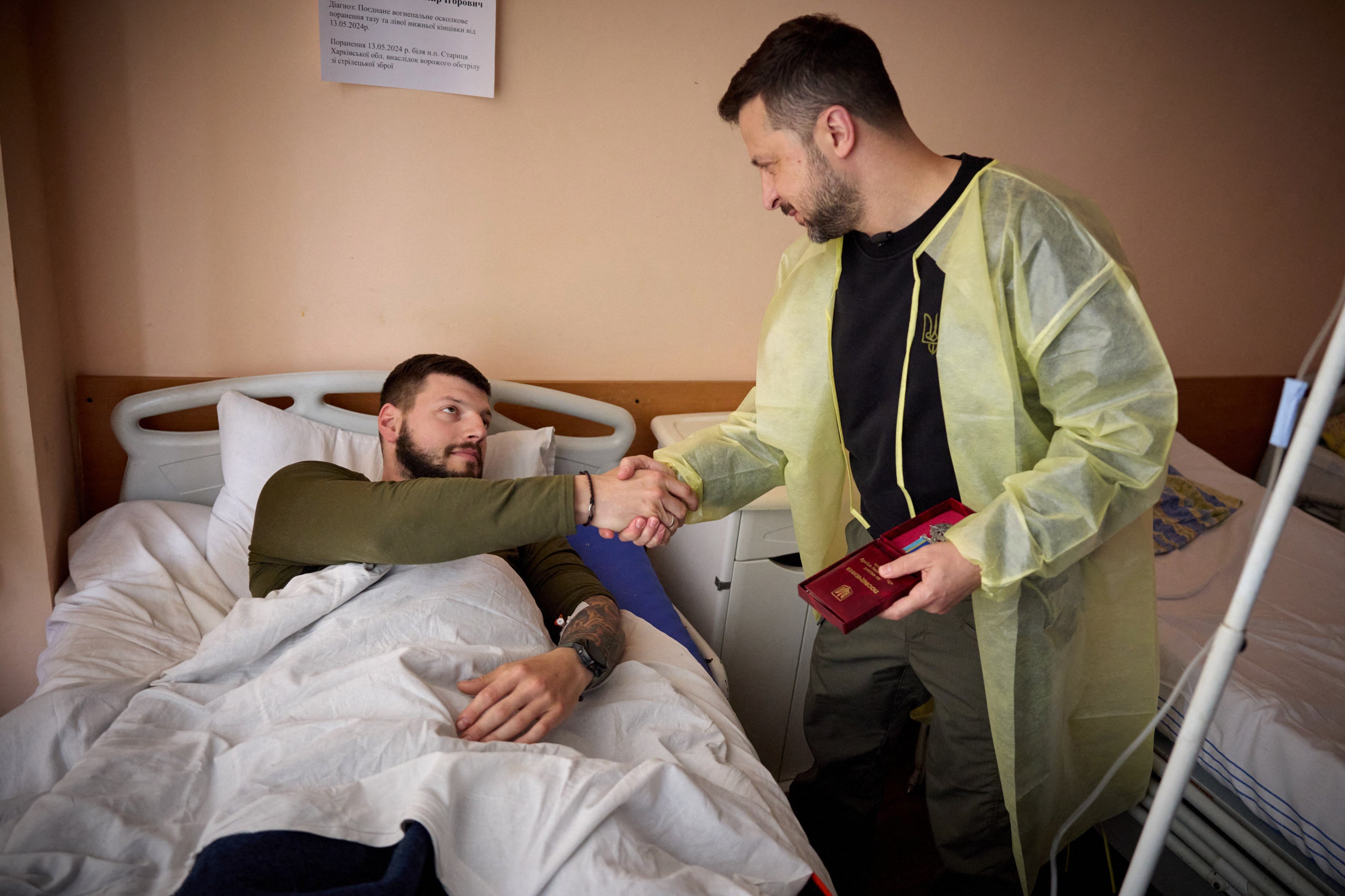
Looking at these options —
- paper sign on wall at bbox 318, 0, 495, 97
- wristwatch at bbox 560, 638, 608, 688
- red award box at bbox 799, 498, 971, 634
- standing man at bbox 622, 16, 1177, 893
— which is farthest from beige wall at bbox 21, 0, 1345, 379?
red award box at bbox 799, 498, 971, 634

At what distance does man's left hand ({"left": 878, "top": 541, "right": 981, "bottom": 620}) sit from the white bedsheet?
1.20ft

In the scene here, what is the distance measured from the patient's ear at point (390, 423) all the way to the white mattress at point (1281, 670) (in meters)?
1.58

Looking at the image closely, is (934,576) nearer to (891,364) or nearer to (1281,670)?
(891,364)

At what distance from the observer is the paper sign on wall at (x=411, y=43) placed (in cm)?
182

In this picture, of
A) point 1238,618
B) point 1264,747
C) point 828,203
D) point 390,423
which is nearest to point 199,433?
point 390,423

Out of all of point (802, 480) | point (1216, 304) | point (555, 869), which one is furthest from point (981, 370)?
point (1216, 304)

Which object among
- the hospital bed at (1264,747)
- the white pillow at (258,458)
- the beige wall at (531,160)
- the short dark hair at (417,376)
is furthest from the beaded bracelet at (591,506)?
the hospital bed at (1264,747)

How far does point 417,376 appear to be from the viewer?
1741 millimetres

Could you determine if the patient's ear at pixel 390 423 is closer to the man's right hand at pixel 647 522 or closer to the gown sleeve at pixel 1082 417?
the man's right hand at pixel 647 522

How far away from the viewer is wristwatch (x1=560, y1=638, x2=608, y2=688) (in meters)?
1.39

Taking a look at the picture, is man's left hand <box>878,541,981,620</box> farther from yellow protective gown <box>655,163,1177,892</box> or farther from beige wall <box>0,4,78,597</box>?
beige wall <box>0,4,78,597</box>

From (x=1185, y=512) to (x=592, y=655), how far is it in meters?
1.94

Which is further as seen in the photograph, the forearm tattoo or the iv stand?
the forearm tattoo

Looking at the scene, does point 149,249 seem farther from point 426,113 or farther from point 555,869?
point 555,869
